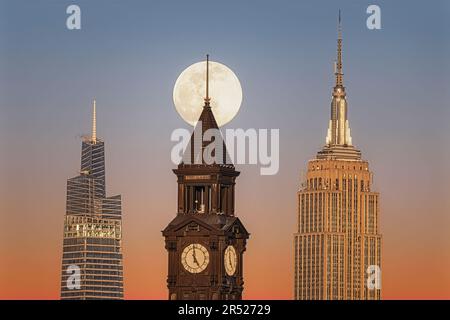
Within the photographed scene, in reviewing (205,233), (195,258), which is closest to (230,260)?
(195,258)

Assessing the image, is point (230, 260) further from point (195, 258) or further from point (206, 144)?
point (206, 144)

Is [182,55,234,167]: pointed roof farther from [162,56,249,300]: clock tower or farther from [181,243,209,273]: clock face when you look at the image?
[181,243,209,273]: clock face

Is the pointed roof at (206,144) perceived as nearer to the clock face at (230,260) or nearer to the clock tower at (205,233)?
the clock tower at (205,233)

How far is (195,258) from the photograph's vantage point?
637 feet

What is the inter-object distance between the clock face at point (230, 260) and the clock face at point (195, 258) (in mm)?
1430

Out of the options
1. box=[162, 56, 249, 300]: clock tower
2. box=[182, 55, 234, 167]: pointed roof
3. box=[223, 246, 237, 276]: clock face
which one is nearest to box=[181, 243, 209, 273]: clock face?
box=[162, 56, 249, 300]: clock tower

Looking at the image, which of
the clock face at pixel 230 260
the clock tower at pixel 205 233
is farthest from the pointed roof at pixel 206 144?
the clock face at pixel 230 260

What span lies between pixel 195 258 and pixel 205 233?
6.69ft

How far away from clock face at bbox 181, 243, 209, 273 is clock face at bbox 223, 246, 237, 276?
1.43 m

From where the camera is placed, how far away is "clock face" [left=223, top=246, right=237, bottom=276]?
193750 millimetres
